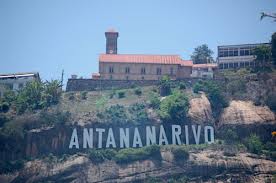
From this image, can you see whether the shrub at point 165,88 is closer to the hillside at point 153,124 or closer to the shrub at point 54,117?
the hillside at point 153,124

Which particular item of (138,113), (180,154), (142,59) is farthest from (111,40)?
(180,154)

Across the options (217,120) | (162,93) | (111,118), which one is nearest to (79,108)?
(111,118)

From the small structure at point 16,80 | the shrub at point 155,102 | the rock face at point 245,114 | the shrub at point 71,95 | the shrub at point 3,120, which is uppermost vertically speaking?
the small structure at point 16,80

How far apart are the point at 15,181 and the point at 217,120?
3077cm

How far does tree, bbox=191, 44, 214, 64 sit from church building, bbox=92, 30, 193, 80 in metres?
18.7

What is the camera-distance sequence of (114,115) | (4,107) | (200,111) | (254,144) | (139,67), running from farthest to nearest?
(139,67) → (4,107) → (200,111) → (114,115) → (254,144)

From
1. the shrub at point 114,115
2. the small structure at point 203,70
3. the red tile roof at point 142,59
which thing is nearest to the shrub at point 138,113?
the shrub at point 114,115

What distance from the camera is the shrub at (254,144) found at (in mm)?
89000

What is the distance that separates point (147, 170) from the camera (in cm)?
8612

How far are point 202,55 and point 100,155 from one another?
52.1 metres

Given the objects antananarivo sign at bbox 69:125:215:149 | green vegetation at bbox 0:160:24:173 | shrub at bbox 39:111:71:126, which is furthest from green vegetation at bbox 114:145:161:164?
green vegetation at bbox 0:160:24:173

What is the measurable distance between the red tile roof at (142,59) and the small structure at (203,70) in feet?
11.4

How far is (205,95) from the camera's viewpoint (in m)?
98.9

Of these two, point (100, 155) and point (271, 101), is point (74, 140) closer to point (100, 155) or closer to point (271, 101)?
point (100, 155)
